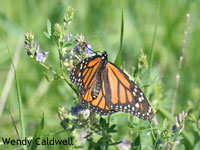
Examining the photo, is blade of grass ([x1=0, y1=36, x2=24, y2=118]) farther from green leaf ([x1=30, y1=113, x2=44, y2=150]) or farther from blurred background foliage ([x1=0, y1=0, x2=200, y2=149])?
green leaf ([x1=30, y1=113, x2=44, y2=150])

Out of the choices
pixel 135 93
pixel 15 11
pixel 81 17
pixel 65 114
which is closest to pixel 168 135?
pixel 135 93

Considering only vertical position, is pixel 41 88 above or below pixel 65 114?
above

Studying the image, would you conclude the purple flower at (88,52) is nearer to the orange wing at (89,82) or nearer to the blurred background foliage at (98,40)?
the orange wing at (89,82)

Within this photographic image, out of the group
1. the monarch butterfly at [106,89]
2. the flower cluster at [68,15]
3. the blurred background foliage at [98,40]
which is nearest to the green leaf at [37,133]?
the monarch butterfly at [106,89]

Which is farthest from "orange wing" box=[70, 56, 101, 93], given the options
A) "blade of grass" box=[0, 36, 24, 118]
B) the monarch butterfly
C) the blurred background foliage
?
"blade of grass" box=[0, 36, 24, 118]

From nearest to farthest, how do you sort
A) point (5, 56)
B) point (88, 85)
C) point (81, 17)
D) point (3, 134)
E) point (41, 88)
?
1. point (88, 85)
2. point (3, 134)
3. point (41, 88)
4. point (5, 56)
5. point (81, 17)

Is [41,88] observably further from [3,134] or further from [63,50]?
[63,50]
